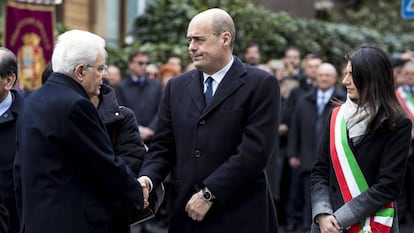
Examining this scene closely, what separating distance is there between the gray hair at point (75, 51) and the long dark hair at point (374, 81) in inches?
61.1

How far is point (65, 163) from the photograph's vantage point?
5.50m

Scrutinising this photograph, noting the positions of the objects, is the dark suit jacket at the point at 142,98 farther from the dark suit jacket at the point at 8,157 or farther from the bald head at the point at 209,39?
the bald head at the point at 209,39

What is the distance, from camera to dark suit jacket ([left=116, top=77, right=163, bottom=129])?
12.7m

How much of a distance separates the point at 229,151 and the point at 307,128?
6254mm

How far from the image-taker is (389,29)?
2717 centimetres

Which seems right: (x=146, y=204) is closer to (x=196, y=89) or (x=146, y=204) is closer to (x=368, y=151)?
(x=196, y=89)

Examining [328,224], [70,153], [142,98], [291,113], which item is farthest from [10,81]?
[291,113]

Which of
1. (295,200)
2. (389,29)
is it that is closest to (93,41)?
(295,200)

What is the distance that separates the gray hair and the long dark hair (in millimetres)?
1553

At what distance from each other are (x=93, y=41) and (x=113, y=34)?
13026 millimetres

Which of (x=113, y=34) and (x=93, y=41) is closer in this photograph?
(x=93, y=41)

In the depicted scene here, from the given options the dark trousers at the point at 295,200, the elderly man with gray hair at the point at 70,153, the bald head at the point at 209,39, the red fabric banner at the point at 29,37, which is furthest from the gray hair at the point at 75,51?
the dark trousers at the point at 295,200

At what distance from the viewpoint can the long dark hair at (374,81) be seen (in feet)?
19.5

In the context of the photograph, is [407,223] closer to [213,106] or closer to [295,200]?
[295,200]
